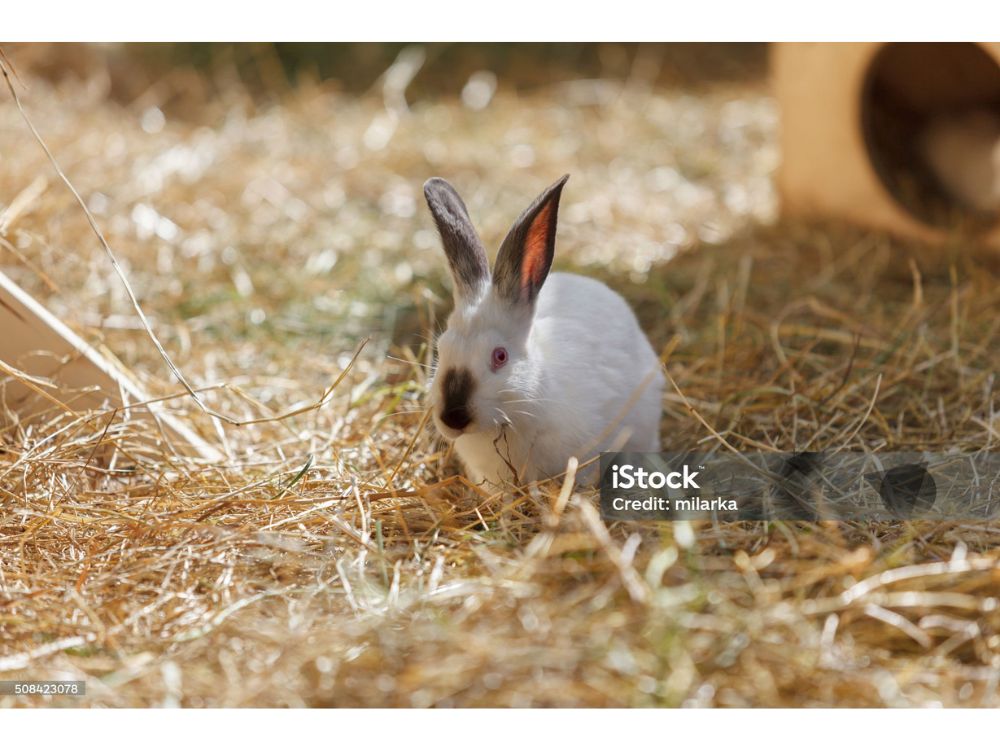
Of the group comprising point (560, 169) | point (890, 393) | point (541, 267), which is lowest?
point (890, 393)

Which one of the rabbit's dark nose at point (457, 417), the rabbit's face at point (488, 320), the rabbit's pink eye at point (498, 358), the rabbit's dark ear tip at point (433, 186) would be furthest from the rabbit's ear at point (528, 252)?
the rabbit's dark nose at point (457, 417)

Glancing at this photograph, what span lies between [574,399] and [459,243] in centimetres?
56

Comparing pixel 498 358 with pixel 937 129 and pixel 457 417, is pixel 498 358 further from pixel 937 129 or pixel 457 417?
pixel 937 129

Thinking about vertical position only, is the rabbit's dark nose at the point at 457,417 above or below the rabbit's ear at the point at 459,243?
below

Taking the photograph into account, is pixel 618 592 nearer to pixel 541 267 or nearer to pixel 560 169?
pixel 541 267

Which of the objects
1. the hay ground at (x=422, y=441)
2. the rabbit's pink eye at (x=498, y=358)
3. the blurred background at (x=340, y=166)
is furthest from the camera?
the blurred background at (x=340, y=166)

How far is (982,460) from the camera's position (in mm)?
3248

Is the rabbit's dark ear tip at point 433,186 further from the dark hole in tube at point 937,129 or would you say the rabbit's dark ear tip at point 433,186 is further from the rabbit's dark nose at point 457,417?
the dark hole in tube at point 937,129

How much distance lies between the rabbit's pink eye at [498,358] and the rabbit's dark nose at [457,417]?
0.17m

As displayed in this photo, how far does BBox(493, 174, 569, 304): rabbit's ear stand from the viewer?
9.47ft

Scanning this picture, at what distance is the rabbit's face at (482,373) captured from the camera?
112 inches

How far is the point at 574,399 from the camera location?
310cm

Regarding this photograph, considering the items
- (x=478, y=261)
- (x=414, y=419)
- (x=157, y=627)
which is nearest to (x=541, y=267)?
(x=478, y=261)

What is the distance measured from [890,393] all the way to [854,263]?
138 cm
